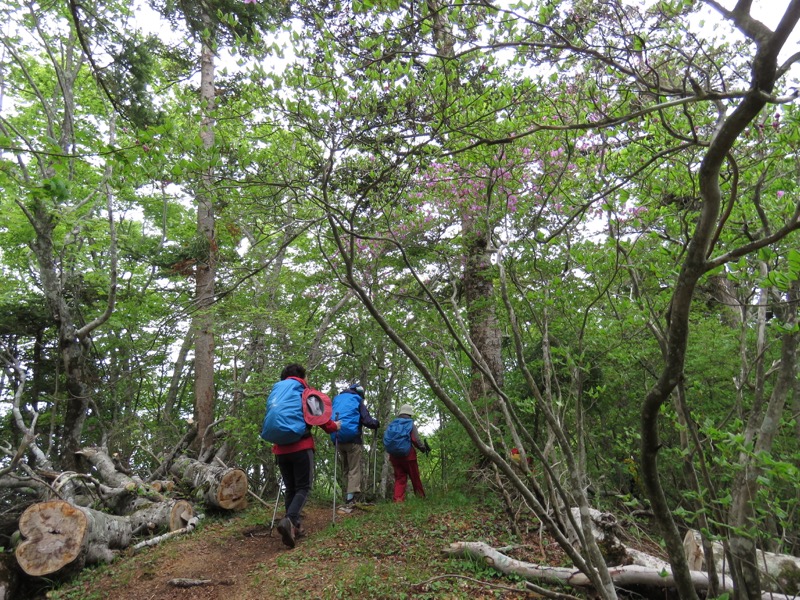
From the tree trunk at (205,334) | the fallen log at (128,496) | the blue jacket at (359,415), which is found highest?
the tree trunk at (205,334)

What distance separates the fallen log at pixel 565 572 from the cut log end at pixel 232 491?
12.1 feet

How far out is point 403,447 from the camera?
7.25m

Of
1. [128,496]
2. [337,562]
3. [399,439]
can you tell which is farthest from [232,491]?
[337,562]

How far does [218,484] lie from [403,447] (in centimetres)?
269

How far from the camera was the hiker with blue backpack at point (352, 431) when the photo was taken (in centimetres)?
695

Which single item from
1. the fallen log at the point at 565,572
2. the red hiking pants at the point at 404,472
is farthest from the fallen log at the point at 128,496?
the fallen log at the point at 565,572

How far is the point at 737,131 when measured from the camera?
1487 millimetres

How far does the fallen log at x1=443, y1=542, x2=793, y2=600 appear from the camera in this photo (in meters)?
3.58

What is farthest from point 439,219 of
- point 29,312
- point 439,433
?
point 29,312

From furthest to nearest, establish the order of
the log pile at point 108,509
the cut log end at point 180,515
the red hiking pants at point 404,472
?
the red hiking pants at point 404,472, the cut log end at point 180,515, the log pile at point 108,509

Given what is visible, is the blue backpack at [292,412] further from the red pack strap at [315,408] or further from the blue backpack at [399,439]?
the blue backpack at [399,439]

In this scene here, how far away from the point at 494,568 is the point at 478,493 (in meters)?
2.33

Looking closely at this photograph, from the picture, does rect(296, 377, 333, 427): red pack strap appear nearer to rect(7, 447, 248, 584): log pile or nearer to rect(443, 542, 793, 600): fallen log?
rect(443, 542, 793, 600): fallen log

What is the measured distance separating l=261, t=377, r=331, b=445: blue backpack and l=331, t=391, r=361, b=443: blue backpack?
1.42m
